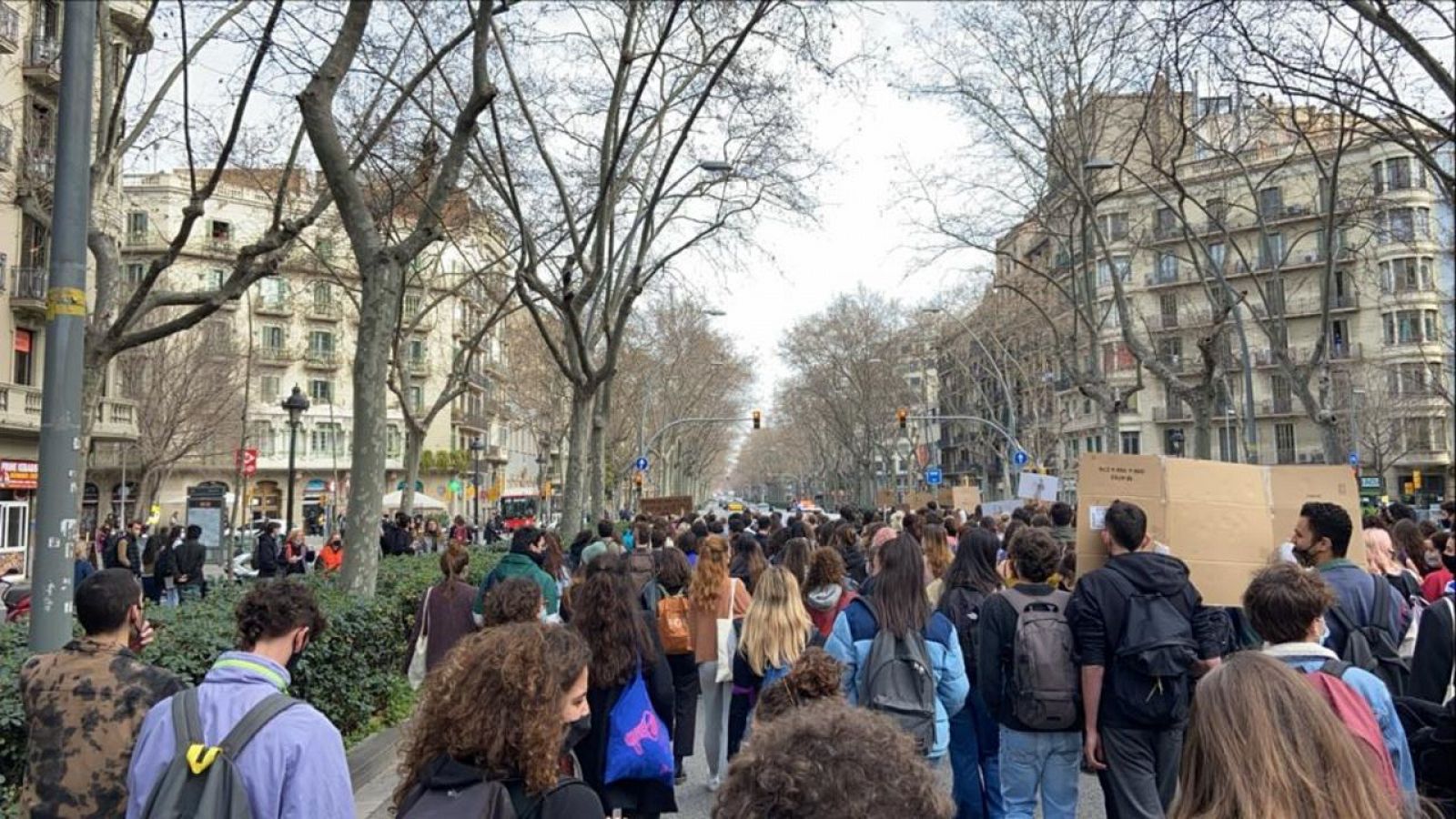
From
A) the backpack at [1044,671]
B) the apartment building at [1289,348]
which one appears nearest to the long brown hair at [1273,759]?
the backpack at [1044,671]

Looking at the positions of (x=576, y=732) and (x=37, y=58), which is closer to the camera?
(x=576, y=732)

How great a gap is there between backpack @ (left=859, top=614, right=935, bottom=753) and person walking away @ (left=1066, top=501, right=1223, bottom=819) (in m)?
0.71

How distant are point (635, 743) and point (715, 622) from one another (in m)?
2.47

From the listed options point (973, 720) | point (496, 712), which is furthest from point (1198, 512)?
point (496, 712)

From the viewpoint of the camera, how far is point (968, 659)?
18.9ft

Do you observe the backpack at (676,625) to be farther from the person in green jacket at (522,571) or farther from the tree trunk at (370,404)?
the tree trunk at (370,404)

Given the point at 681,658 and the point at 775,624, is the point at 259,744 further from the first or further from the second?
the point at 681,658

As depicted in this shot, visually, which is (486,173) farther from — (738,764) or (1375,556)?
(738,764)

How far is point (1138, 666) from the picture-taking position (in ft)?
15.3

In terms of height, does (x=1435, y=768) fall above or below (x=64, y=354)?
below

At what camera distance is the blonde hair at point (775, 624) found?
19.9ft

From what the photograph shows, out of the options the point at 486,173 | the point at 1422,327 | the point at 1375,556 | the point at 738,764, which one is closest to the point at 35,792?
the point at 738,764

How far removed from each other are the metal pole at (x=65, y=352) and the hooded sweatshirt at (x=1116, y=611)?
5.18m

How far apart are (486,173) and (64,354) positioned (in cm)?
1256
